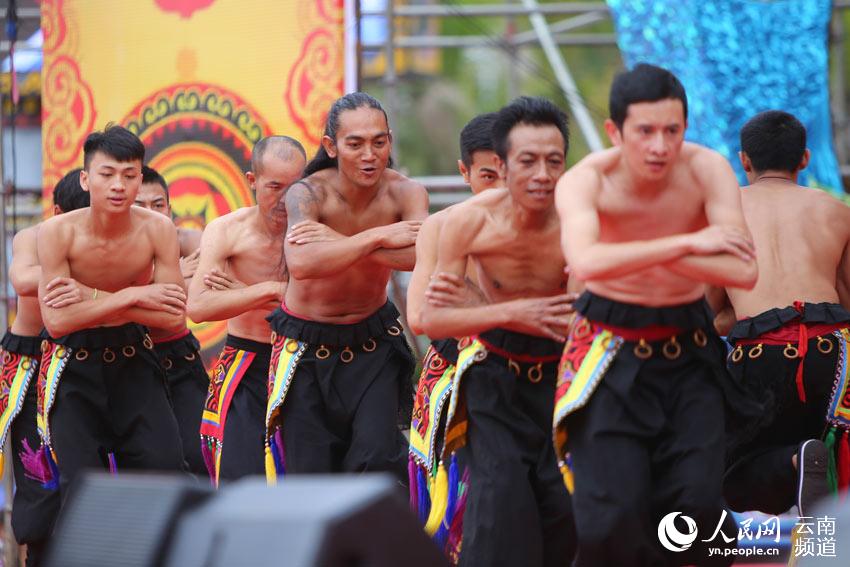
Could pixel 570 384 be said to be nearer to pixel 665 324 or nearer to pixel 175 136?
pixel 665 324

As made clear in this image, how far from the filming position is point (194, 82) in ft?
22.7

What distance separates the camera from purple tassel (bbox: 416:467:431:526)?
5.12 metres

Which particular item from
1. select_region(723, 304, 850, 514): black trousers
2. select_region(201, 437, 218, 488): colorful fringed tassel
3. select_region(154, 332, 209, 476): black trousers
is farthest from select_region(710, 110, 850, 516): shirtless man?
select_region(154, 332, 209, 476): black trousers

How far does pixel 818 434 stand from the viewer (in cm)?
529

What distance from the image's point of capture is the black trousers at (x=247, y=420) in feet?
18.0

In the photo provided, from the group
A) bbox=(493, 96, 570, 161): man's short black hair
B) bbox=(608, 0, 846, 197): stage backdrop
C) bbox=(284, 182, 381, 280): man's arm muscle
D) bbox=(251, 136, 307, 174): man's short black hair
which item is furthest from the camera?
bbox=(608, 0, 846, 197): stage backdrop

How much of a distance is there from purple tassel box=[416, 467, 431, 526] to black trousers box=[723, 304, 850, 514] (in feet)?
3.60

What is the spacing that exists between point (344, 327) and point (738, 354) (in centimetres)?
144

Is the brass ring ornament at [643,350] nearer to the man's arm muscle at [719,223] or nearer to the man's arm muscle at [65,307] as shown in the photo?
the man's arm muscle at [719,223]

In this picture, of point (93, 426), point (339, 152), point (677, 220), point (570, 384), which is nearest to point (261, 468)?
point (93, 426)

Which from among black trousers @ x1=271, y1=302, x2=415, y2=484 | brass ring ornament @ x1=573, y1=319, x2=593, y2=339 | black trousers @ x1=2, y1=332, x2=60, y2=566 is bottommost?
black trousers @ x1=2, y1=332, x2=60, y2=566

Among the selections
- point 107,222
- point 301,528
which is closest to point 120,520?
point 301,528

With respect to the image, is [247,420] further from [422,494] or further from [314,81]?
[314,81]

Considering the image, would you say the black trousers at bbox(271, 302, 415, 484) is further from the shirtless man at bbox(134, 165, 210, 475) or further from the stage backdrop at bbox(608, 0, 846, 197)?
the stage backdrop at bbox(608, 0, 846, 197)
